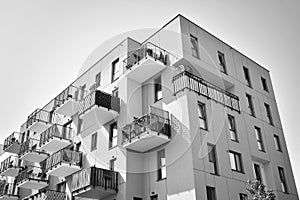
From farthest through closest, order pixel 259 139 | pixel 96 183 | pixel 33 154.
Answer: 1. pixel 33 154
2. pixel 259 139
3. pixel 96 183

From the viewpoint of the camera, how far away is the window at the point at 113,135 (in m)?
19.5

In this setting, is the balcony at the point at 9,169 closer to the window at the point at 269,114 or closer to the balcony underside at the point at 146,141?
the balcony underside at the point at 146,141

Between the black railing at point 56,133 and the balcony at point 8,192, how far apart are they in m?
7.99

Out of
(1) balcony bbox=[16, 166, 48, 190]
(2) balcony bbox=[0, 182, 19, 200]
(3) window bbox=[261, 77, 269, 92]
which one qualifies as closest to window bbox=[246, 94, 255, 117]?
(3) window bbox=[261, 77, 269, 92]

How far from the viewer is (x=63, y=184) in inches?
910

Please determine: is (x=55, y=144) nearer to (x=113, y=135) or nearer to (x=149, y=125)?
(x=113, y=135)

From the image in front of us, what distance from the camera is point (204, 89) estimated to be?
1838 centimetres

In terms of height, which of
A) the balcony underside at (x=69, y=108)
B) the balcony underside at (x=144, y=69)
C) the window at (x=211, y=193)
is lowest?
the window at (x=211, y=193)

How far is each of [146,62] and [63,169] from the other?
936 centimetres

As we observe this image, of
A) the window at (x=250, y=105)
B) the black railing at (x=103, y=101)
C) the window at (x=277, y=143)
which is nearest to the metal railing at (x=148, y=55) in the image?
the black railing at (x=103, y=101)

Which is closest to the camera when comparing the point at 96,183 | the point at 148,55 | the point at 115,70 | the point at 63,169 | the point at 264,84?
the point at 96,183

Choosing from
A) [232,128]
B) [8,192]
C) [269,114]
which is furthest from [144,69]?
[8,192]

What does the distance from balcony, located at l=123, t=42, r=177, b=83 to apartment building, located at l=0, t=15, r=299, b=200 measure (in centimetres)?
7

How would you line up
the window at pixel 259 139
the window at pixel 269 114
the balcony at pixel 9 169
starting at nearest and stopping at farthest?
the window at pixel 259 139
the window at pixel 269 114
the balcony at pixel 9 169
